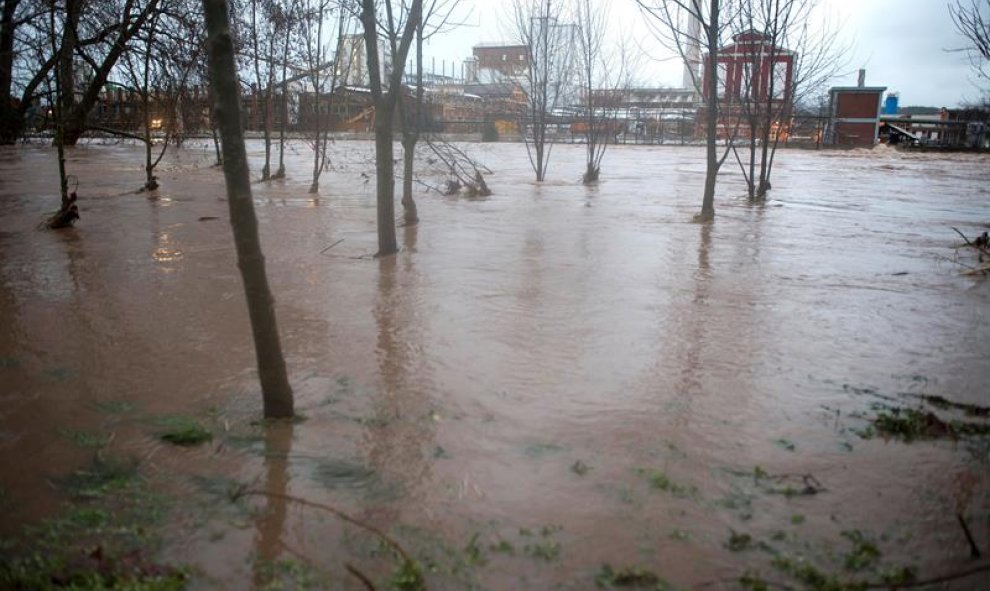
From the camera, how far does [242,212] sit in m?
3.46

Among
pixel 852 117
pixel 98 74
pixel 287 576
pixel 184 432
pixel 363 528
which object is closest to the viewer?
pixel 287 576

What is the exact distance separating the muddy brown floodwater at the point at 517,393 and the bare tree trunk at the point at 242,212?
266mm

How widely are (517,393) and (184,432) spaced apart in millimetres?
1766

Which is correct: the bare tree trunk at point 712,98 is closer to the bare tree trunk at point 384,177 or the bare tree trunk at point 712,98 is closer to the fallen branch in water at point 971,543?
the bare tree trunk at point 384,177

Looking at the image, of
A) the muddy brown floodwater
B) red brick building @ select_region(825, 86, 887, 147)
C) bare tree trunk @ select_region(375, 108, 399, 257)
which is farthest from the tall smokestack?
red brick building @ select_region(825, 86, 887, 147)

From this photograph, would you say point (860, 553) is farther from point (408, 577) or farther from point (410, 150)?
point (410, 150)

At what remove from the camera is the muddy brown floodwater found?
2.79m

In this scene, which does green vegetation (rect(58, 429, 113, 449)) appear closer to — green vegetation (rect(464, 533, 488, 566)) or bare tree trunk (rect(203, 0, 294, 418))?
bare tree trunk (rect(203, 0, 294, 418))

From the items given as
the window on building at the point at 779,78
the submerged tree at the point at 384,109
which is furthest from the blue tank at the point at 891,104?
the submerged tree at the point at 384,109

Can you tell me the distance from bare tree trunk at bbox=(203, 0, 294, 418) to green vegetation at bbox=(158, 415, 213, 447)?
33 centimetres

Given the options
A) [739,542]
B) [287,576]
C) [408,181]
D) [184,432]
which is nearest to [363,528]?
[287,576]

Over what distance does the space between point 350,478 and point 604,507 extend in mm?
1093

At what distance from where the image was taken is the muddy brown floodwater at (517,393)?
2787 millimetres

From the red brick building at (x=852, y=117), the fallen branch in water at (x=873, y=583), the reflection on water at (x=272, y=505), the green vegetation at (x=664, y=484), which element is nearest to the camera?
the fallen branch in water at (x=873, y=583)
